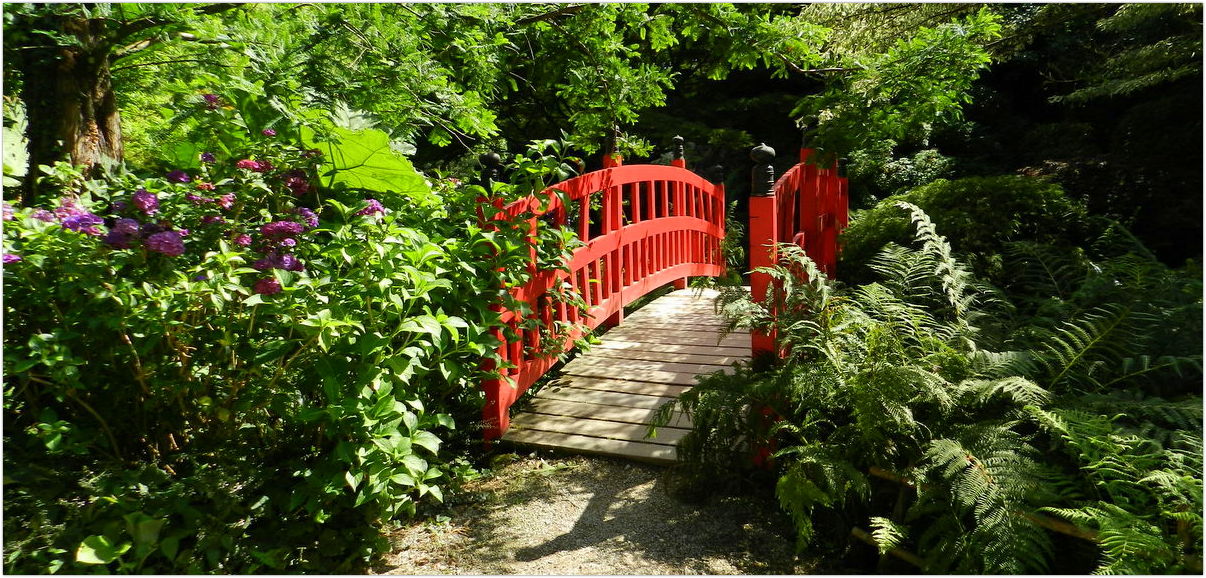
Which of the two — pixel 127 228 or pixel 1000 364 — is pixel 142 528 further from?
pixel 1000 364

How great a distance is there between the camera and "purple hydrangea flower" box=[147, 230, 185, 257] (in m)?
2.14

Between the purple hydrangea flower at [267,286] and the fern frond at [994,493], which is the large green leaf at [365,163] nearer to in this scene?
the purple hydrangea flower at [267,286]

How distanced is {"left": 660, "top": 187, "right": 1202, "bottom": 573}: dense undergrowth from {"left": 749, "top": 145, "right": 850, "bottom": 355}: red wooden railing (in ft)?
0.54

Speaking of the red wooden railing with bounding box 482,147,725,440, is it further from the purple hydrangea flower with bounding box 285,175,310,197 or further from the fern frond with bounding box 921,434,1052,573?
the fern frond with bounding box 921,434,1052,573

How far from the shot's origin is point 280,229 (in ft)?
7.85

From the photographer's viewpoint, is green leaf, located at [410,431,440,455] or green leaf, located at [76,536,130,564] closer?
green leaf, located at [76,536,130,564]

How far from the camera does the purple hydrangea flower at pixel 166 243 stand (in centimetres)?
214

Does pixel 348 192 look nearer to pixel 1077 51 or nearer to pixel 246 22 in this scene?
pixel 246 22

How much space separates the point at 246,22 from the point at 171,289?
1.69 m

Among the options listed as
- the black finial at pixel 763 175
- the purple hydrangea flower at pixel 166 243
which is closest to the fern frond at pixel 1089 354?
the black finial at pixel 763 175

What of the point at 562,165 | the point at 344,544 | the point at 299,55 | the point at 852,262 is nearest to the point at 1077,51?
the point at 852,262

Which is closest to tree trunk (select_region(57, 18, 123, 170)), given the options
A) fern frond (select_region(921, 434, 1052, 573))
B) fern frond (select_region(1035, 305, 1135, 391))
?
fern frond (select_region(921, 434, 1052, 573))

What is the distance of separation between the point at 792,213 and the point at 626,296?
125cm

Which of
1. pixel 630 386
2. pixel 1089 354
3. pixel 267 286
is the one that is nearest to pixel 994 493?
pixel 1089 354
